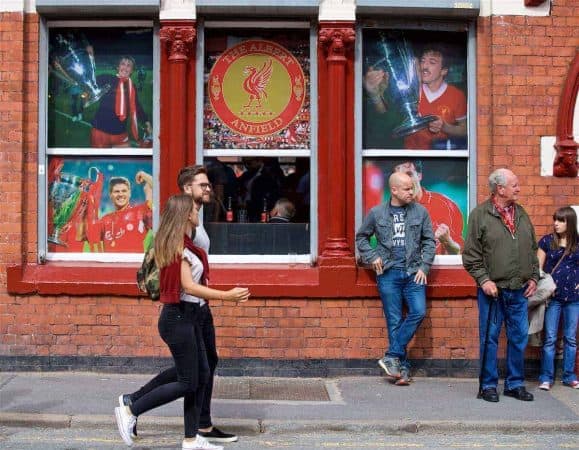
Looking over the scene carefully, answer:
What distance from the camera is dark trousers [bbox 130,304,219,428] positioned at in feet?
21.8

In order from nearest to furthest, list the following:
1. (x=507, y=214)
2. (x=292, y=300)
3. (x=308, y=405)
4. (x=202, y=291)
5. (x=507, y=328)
A: (x=202, y=291)
(x=308, y=405)
(x=507, y=214)
(x=507, y=328)
(x=292, y=300)

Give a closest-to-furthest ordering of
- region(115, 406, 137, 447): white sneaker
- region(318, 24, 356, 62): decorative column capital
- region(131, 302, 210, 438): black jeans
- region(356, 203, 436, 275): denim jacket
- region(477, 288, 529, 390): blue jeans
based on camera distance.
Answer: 1. region(131, 302, 210, 438): black jeans
2. region(115, 406, 137, 447): white sneaker
3. region(477, 288, 529, 390): blue jeans
4. region(356, 203, 436, 275): denim jacket
5. region(318, 24, 356, 62): decorative column capital

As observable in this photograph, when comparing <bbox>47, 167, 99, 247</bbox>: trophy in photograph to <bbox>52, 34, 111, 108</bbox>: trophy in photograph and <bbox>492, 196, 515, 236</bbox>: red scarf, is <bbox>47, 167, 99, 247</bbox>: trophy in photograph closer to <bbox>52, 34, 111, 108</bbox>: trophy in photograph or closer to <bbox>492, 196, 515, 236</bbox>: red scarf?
<bbox>52, 34, 111, 108</bbox>: trophy in photograph

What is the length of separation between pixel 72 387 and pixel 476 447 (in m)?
3.59

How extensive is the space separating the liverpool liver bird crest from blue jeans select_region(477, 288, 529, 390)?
289cm

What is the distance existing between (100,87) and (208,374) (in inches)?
155

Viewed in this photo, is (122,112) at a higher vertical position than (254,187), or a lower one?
higher

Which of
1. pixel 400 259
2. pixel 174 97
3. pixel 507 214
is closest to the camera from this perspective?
pixel 507 214

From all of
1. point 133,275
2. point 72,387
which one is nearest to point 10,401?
point 72,387

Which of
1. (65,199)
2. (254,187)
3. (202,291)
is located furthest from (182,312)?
(65,199)

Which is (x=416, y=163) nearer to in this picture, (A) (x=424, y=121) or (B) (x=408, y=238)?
(A) (x=424, y=121)

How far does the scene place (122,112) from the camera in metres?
9.52

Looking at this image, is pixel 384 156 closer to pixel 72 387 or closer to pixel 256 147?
pixel 256 147

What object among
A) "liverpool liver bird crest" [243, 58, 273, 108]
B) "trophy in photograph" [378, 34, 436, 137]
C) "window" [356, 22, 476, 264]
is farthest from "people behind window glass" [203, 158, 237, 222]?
"trophy in photograph" [378, 34, 436, 137]
